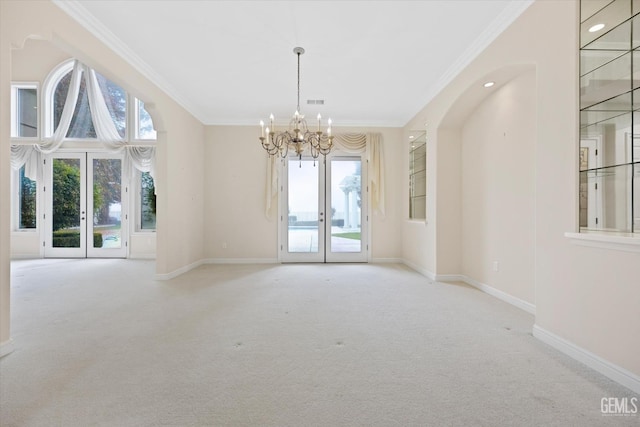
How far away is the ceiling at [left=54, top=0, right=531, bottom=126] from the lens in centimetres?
279

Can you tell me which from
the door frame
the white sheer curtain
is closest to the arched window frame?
the white sheer curtain

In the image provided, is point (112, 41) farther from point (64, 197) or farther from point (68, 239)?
point (68, 239)

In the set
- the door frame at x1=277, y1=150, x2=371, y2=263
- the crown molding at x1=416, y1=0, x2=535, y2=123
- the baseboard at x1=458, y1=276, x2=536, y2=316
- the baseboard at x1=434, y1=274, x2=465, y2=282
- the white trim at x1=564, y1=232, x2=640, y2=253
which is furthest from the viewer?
the door frame at x1=277, y1=150, x2=371, y2=263

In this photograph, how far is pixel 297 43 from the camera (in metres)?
3.38

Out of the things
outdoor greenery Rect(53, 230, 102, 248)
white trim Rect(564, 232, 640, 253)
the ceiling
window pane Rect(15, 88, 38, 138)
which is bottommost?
outdoor greenery Rect(53, 230, 102, 248)

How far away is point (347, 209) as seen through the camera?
20.8ft

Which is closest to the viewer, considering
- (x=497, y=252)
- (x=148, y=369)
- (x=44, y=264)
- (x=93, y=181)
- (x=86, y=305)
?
(x=148, y=369)

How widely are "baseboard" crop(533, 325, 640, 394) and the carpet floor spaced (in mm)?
57

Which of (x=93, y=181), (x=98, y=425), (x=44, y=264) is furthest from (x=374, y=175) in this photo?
(x=44, y=264)

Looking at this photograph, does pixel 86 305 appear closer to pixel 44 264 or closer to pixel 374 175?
pixel 44 264

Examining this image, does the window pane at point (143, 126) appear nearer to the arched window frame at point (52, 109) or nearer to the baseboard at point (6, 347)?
the arched window frame at point (52, 109)

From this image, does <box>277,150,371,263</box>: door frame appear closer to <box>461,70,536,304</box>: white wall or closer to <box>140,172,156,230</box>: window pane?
<box>461,70,536,304</box>: white wall

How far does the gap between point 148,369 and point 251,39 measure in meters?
3.36

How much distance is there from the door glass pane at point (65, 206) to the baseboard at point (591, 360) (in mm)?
8915
